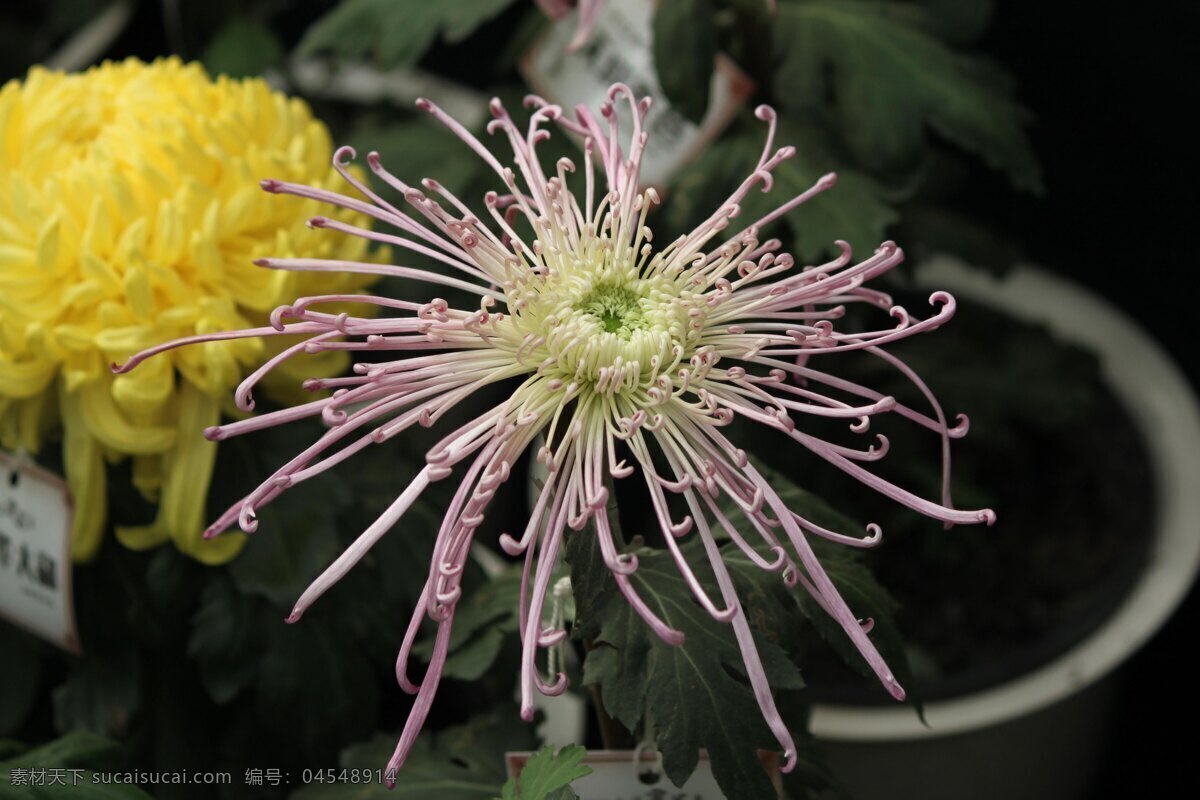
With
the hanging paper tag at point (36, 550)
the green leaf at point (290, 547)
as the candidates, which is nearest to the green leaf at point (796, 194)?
the green leaf at point (290, 547)

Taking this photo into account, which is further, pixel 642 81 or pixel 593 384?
pixel 642 81

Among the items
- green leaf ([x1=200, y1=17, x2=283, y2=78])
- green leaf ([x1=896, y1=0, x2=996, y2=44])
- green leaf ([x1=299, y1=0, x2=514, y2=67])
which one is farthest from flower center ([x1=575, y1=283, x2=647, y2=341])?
green leaf ([x1=200, y1=17, x2=283, y2=78])

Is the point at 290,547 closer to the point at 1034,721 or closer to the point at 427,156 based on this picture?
A: the point at 427,156

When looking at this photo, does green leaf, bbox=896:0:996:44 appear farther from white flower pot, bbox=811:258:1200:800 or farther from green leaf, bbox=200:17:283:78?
green leaf, bbox=200:17:283:78

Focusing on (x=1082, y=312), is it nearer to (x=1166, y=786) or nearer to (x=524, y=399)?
(x=1166, y=786)

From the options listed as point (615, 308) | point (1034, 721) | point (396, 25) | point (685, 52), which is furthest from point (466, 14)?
point (1034, 721)

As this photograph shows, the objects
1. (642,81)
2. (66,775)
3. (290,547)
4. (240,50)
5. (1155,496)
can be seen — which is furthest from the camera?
(240,50)
